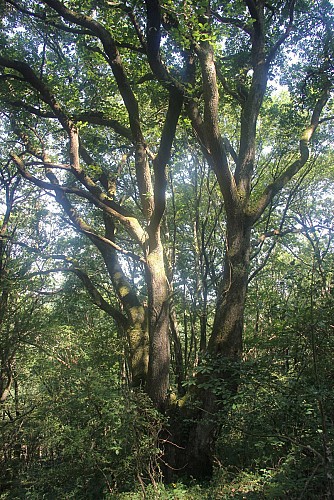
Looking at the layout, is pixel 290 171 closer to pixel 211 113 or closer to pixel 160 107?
pixel 211 113

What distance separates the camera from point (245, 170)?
6.37 m

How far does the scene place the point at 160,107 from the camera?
26.1 ft

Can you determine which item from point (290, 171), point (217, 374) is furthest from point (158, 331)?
point (290, 171)

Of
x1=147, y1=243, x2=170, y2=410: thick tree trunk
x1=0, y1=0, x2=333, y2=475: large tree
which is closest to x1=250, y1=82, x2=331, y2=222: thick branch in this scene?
x1=0, y1=0, x2=333, y2=475: large tree

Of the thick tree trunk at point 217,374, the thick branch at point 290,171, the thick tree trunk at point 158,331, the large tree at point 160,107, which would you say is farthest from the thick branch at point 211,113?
the thick tree trunk at point 158,331

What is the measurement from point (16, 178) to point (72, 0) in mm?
5582

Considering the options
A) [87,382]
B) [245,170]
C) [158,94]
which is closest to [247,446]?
[87,382]

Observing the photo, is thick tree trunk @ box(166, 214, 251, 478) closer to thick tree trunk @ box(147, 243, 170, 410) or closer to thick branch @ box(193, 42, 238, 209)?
thick tree trunk @ box(147, 243, 170, 410)

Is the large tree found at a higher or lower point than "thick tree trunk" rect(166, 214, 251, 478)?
higher

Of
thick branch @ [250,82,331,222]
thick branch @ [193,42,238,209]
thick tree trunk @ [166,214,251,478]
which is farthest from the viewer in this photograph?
thick branch @ [250,82,331,222]

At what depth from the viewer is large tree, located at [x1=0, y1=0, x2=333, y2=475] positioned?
5.57 m

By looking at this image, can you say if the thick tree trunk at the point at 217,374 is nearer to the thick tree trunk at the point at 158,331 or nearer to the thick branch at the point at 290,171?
the thick tree trunk at the point at 158,331

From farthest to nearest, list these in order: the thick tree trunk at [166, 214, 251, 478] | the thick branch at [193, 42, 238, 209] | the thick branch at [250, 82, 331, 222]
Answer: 1. the thick branch at [250, 82, 331, 222]
2. the thick branch at [193, 42, 238, 209]
3. the thick tree trunk at [166, 214, 251, 478]

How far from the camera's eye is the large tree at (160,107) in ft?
18.3
